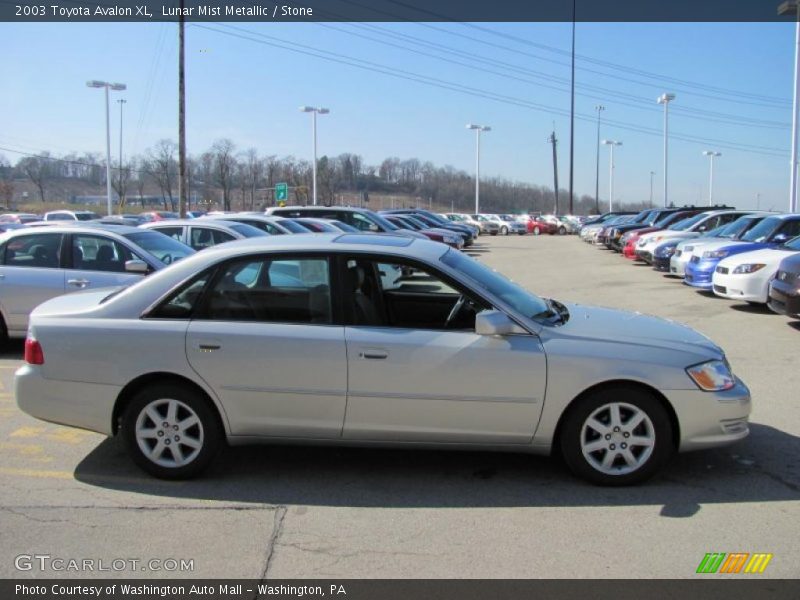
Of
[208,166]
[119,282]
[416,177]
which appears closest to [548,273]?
[119,282]

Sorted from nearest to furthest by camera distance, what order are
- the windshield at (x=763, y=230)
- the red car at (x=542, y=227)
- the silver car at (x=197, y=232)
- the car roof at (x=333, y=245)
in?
the car roof at (x=333, y=245)
the silver car at (x=197, y=232)
the windshield at (x=763, y=230)
the red car at (x=542, y=227)

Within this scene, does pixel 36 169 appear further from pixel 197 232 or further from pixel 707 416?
pixel 707 416

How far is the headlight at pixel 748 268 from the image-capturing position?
11.6m

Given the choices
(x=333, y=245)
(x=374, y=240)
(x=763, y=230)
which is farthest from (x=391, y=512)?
(x=763, y=230)

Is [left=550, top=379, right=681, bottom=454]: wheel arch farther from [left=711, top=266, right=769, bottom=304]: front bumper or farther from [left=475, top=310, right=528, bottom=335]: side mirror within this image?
[left=711, top=266, right=769, bottom=304]: front bumper

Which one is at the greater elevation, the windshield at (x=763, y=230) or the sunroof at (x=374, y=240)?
the windshield at (x=763, y=230)

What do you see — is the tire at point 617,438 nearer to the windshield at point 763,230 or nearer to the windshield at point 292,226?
the windshield at point 763,230

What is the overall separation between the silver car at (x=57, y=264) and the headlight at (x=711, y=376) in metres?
6.28

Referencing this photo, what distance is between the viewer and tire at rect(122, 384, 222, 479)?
4523 mm

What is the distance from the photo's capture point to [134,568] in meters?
3.49

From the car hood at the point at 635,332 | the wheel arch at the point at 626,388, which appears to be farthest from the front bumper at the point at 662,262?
the wheel arch at the point at 626,388

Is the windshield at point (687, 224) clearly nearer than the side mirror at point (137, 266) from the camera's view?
No

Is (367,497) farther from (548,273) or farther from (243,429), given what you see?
(548,273)
